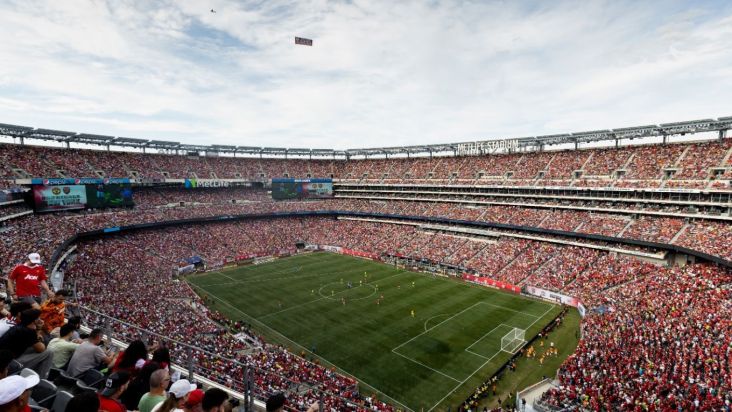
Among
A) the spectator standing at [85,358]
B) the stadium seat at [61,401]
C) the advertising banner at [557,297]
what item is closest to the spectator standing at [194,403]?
the stadium seat at [61,401]

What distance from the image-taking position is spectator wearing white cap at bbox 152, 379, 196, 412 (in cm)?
473

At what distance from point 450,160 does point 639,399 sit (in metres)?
60.8

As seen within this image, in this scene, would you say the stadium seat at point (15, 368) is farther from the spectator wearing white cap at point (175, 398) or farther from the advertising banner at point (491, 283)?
the advertising banner at point (491, 283)

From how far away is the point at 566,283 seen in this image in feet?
135

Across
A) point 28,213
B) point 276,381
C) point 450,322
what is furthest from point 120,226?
point 450,322

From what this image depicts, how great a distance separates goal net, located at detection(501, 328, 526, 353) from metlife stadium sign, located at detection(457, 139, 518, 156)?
42036mm

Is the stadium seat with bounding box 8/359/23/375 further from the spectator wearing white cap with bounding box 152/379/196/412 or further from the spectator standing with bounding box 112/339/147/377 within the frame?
the spectator wearing white cap with bounding box 152/379/196/412

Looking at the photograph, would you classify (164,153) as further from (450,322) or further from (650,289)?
(650,289)

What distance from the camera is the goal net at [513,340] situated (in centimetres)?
3006

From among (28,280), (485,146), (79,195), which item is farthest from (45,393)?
(485,146)

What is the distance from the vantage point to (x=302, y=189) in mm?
81688

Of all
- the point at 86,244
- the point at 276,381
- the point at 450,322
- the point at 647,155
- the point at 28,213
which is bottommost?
the point at 450,322

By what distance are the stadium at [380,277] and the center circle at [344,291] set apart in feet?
1.14

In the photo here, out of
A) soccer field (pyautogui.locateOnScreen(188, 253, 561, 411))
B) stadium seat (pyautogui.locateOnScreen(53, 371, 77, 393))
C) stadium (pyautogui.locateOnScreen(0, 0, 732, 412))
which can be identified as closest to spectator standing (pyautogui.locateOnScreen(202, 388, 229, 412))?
stadium (pyautogui.locateOnScreen(0, 0, 732, 412))
